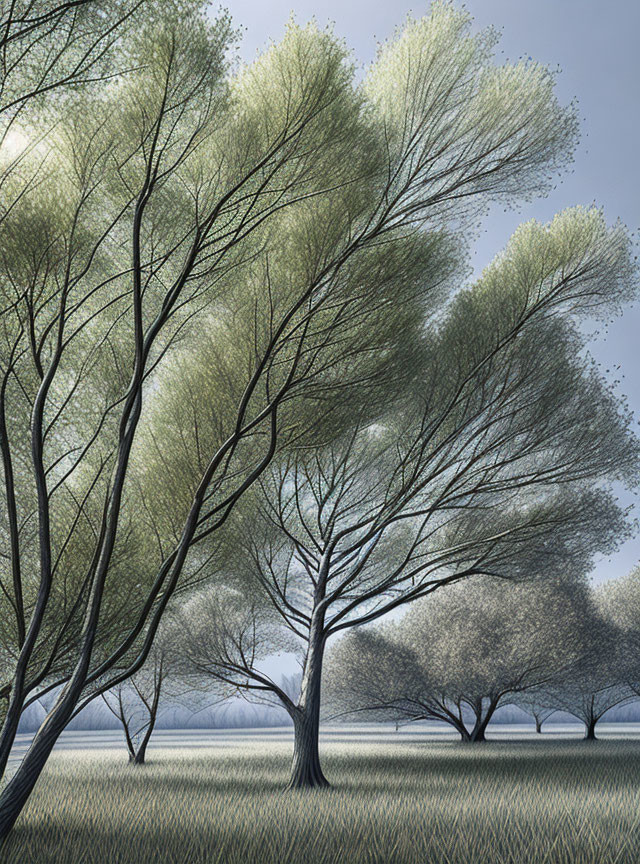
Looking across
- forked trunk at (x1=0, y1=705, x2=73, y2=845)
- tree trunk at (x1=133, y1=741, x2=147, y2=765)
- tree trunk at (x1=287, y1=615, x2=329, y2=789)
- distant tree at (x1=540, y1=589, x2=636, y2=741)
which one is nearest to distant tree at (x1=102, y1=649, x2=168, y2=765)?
tree trunk at (x1=133, y1=741, x2=147, y2=765)

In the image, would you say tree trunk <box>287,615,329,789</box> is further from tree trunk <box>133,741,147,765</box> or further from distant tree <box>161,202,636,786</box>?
tree trunk <box>133,741,147,765</box>

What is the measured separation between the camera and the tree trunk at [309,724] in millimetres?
11297

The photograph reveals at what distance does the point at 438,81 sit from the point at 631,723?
2053 inches

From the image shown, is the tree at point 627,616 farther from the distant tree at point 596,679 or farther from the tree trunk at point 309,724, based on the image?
the tree trunk at point 309,724

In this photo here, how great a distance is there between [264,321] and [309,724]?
708 cm

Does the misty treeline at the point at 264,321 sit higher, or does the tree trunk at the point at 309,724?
the misty treeline at the point at 264,321

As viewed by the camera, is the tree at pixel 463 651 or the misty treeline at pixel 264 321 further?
the tree at pixel 463 651

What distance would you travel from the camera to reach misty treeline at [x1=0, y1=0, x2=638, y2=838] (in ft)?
20.7

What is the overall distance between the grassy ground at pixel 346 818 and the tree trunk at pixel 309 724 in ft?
1.48

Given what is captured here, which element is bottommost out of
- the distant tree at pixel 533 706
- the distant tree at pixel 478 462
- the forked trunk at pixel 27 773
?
the distant tree at pixel 533 706

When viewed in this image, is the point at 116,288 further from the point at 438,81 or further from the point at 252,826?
the point at 252,826

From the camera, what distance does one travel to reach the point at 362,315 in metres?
8.31

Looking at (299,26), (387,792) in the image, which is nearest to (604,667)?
(387,792)

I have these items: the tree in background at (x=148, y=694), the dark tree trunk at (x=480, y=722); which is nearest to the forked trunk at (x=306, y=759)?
the tree in background at (x=148, y=694)
